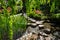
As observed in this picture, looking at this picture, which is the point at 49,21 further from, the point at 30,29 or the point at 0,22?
the point at 0,22

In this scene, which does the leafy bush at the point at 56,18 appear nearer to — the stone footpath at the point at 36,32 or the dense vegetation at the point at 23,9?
the dense vegetation at the point at 23,9

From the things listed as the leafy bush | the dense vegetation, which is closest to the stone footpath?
the dense vegetation

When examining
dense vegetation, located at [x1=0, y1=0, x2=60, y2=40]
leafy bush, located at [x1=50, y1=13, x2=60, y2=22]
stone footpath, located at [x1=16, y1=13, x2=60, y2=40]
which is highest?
dense vegetation, located at [x1=0, y1=0, x2=60, y2=40]

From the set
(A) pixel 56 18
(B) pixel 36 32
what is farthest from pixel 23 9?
(B) pixel 36 32

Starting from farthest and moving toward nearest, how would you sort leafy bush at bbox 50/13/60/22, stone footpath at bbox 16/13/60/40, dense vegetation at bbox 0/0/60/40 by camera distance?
leafy bush at bbox 50/13/60/22, stone footpath at bbox 16/13/60/40, dense vegetation at bbox 0/0/60/40

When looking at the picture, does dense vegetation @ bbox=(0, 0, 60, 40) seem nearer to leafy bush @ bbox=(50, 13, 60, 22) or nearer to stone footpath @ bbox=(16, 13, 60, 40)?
leafy bush @ bbox=(50, 13, 60, 22)

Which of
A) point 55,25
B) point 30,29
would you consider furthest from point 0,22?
→ point 55,25

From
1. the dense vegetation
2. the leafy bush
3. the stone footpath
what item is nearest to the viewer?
the dense vegetation

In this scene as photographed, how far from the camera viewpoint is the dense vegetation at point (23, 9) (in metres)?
7.45

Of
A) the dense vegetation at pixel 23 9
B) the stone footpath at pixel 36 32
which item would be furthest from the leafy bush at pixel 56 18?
the stone footpath at pixel 36 32

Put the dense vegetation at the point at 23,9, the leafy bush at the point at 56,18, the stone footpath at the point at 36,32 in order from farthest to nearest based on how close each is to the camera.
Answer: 1. the leafy bush at the point at 56,18
2. the stone footpath at the point at 36,32
3. the dense vegetation at the point at 23,9

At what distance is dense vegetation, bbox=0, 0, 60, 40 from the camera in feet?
24.5

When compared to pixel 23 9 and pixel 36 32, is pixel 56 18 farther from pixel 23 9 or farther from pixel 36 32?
pixel 23 9

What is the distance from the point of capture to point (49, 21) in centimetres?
1010
